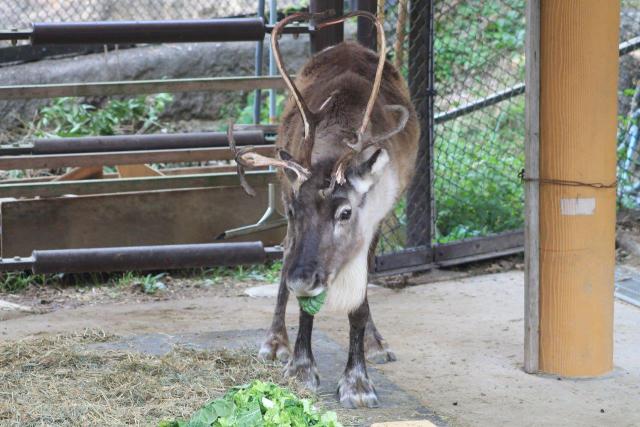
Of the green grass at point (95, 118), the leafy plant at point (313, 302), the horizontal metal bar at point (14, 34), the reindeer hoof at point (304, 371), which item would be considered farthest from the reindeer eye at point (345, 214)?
the green grass at point (95, 118)

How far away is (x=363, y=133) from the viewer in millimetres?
4727

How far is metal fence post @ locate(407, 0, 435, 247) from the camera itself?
7535 mm

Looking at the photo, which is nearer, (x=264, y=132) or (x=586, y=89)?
(x=586, y=89)

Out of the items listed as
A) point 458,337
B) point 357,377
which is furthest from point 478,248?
point 357,377

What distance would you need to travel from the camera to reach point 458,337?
6219 millimetres

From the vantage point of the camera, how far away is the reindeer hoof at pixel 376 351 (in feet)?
18.8

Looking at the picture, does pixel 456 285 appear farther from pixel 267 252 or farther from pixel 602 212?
pixel 602 212

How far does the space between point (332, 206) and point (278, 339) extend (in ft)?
4.43

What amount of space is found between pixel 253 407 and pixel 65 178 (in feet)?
16.5

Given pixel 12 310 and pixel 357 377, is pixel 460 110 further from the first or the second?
pixel 12 310

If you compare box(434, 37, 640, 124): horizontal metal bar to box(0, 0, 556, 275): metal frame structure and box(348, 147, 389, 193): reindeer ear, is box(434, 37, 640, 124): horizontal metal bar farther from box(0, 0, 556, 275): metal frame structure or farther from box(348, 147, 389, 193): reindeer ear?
box(348, 147, 389, 193): reindeer ear

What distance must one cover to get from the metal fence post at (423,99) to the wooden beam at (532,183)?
2111mm

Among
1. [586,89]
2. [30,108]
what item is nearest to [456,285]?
[586,89]

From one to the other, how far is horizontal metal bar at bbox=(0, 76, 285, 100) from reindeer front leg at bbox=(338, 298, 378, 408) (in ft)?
8.17
